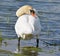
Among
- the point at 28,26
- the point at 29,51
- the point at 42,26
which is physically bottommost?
the point at 29,51

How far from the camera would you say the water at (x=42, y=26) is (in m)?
9.33

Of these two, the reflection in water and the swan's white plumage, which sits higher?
the swan's white plumage

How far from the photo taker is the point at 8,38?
10258 mm

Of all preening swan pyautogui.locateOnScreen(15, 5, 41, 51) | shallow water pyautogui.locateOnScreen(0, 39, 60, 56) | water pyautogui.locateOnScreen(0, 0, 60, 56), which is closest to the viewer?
shallow water pyautogui.locateOnScreen(0, 39, 60, 56)

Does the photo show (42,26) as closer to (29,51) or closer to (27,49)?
(27,49)

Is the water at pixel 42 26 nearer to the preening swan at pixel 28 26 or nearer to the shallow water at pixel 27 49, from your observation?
the shallow water at pixel 27 49

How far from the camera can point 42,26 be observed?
38.1 feet

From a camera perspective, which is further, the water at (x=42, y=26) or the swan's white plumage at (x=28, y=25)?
the water at (x=42, y=26)

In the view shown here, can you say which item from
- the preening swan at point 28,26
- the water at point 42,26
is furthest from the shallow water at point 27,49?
the preening swan at point 28,26

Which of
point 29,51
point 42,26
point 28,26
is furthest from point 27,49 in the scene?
point 42,26

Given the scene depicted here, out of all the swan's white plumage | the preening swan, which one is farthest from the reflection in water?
the swan's white plumage

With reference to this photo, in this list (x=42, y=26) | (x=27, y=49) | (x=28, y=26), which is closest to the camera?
(x=28, y=26)

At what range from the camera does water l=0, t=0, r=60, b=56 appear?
933 centimetres

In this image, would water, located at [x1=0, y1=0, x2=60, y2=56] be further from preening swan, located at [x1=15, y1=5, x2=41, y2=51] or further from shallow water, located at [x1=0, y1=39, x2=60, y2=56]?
preening swan, located at [x1=15, y1=5, x2=41, y2=51]
